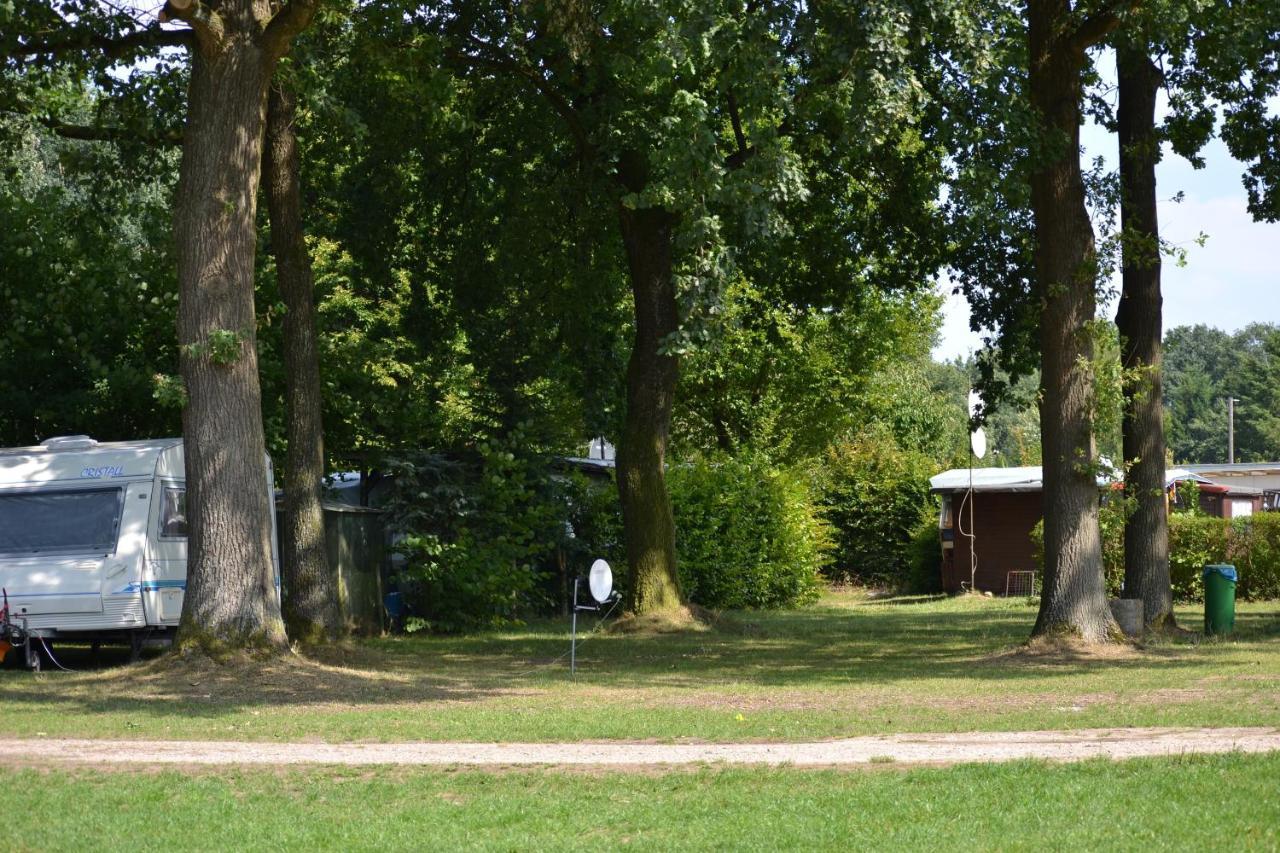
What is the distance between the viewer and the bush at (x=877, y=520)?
35812mm

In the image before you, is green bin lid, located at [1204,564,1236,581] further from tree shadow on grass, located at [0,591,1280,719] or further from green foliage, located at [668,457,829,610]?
green foliage, located at [668,457,829,610]

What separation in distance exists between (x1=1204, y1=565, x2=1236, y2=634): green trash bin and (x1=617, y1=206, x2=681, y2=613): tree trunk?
748 cm

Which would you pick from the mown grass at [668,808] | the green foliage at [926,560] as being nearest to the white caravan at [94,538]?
the mown grass at [668,808]

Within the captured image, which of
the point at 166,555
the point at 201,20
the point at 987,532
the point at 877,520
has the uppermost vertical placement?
the point at 201,20

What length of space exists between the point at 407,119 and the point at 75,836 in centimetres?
1531

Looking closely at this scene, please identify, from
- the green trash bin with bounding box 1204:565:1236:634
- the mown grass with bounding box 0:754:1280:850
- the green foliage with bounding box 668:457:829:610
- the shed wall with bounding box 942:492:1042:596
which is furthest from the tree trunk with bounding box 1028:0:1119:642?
the shed wall with bounding box 942:492:1042:596

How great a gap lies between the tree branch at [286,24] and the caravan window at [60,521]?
576cm

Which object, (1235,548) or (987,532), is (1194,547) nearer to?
(1235,548)

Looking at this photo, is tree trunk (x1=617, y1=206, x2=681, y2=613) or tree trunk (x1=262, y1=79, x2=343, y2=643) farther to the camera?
tree trunk (x1=617, y1=206, x2=681, y2=613)

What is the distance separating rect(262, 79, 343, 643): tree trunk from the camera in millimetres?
18484

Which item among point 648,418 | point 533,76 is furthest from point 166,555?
point 533,76

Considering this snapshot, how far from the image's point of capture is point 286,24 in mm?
15336

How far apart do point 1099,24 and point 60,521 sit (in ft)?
45.1

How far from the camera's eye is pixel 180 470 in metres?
18.1
